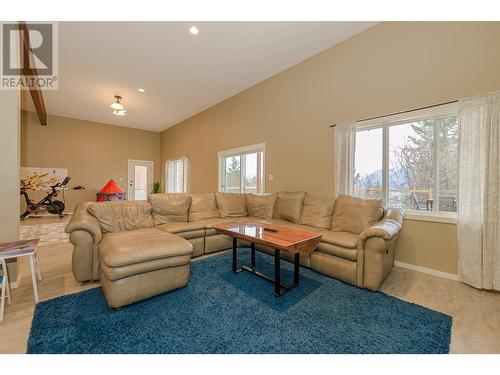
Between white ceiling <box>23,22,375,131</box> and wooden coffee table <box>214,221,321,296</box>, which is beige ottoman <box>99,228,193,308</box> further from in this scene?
white ceiling <box>23,22,375,131</box>

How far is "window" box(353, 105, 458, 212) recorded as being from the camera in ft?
8.46

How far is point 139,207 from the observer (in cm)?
309

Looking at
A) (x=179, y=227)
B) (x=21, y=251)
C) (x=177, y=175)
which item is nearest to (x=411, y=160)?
(x=179, y=227)

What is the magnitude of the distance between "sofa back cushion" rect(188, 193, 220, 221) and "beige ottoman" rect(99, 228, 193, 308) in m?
1.37

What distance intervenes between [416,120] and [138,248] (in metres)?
3.62

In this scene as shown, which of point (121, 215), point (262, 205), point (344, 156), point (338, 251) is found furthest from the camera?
point (262, 205)

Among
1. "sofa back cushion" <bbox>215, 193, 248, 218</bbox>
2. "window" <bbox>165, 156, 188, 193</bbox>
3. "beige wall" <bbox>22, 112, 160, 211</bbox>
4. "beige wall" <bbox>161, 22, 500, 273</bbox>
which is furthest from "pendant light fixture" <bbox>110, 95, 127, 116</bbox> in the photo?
"sofa back cushion" <bbox>215, 193, 248, 218</bbox>

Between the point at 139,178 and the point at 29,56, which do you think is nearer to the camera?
the point at 29,56

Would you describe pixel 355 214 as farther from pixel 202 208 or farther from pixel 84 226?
pixel 84 226

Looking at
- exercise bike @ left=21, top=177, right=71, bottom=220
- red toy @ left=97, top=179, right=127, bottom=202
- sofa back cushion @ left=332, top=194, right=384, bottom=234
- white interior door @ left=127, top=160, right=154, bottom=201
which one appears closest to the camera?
sofa back cushion @ left=332, top=194, right=384, bottom=234

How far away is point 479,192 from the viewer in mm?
2240
